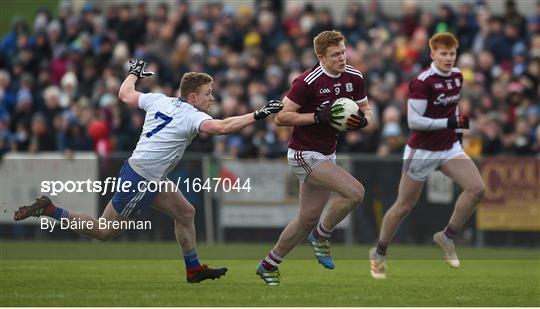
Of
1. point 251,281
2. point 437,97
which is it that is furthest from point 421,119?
point 251,281

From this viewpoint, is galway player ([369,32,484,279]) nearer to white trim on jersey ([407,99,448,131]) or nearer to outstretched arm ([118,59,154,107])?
white trim on jersey ([407,99,448,131])

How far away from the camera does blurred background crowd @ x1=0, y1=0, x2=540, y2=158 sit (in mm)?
23797

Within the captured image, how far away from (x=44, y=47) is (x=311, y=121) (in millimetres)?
15951

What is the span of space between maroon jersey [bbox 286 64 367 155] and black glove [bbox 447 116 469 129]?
1.31 m

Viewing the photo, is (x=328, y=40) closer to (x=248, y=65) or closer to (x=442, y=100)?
(x=442, y=100)

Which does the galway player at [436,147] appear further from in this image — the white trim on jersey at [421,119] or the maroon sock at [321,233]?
the maroon sock at [321,233]

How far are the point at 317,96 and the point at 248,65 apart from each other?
40.2 ft

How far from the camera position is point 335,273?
53.3ft

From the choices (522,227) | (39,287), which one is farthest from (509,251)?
(39,287)

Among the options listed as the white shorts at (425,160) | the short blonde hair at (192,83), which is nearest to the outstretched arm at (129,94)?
the short blonde hair at (192,83)

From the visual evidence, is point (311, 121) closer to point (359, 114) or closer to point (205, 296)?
point (359, 114)

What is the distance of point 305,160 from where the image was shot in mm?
14242

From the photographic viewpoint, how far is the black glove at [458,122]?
592 inches

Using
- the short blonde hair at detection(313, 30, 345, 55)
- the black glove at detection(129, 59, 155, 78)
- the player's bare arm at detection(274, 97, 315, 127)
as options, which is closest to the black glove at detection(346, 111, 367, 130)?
the player's bare arm at detection(274, 97, 315, 127)
